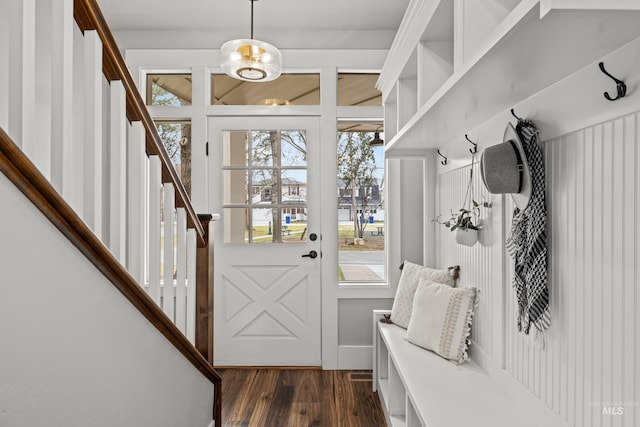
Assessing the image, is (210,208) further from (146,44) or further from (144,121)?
(144,121)

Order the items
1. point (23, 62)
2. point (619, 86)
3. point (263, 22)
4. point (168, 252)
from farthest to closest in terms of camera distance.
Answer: point (263, 22) → point (168, 252) → point (619, 86) → point (23, 62)

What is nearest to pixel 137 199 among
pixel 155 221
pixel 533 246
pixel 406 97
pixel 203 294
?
pixel 155 221

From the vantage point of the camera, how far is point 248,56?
240 cm

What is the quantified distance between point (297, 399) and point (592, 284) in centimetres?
197

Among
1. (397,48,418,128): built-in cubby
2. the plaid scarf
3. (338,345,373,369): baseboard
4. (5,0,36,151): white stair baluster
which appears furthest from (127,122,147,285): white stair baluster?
(338,345,373,369): baseboard

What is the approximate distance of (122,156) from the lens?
129 cm

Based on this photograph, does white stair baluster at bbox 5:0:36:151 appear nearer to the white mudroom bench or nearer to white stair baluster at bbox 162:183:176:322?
white stair baluster at bbox 162:183:176:322

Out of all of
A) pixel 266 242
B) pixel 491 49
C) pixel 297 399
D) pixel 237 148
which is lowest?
pixel 297 399

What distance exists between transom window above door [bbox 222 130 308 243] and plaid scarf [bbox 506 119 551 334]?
1.92 metres

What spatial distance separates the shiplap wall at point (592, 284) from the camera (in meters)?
0.95

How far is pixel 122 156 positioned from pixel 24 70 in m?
0.47

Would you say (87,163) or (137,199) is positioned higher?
(87,163)

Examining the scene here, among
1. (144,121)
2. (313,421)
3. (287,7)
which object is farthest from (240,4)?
(313,421)

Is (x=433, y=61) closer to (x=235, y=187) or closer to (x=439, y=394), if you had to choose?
(x=439, y=394)
